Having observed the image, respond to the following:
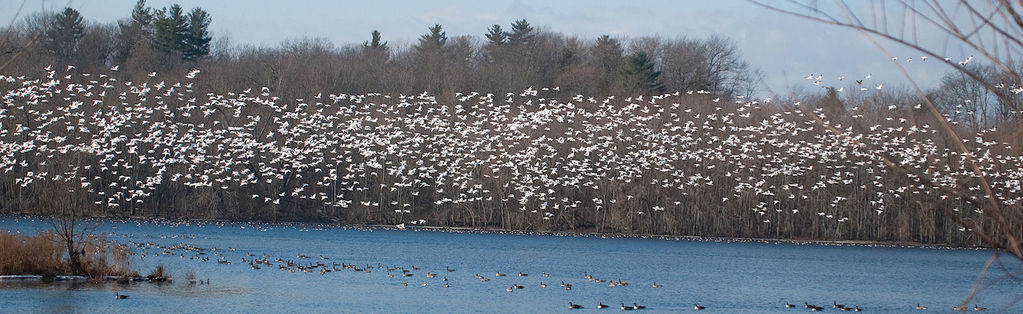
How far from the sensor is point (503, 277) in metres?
31.7

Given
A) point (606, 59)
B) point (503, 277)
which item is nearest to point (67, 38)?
point (606, 59)

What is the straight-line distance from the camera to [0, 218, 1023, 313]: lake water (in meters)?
23.2

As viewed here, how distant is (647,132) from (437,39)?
134 ft

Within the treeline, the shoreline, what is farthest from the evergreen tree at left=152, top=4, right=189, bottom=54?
the shoreline

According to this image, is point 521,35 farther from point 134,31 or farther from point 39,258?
point 39,258

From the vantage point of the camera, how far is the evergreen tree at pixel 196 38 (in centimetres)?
7969

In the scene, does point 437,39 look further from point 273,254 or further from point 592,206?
point 273,254

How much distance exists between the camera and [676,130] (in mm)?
57281

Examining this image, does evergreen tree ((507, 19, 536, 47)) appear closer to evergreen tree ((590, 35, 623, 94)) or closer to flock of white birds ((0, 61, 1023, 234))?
evergreen tree ((590, 35, 623, 94))

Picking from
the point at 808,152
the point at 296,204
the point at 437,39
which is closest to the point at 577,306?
the point at 808,152

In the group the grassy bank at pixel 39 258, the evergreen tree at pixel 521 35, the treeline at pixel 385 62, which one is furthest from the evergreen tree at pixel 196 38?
the grassy bank at pixel 39 258

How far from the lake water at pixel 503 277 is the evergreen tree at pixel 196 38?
93.7 ft

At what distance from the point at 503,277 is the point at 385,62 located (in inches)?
2097

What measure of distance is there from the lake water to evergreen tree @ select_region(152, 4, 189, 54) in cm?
2780
